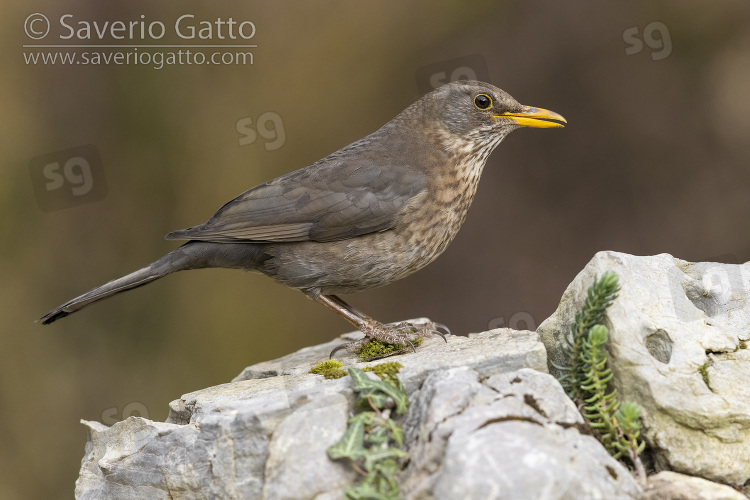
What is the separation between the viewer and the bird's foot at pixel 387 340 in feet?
17.0

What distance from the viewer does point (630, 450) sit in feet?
11.8

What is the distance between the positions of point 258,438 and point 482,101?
9.80 ft

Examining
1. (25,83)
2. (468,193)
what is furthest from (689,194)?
(25,83)

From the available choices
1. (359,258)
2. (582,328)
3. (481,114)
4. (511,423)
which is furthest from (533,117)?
(511,423)

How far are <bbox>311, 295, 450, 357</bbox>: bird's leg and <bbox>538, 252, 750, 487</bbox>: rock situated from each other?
1.14 meters

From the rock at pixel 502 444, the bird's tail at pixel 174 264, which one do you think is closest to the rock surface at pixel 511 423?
the rock at pixel 502 444

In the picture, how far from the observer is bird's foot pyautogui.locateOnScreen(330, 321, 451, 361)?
519 centimetres

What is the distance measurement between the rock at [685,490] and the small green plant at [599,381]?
8cm

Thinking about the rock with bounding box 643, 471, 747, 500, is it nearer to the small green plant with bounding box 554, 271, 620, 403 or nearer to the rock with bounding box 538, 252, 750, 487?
the rock with bounding box 538, 252, 750, 487

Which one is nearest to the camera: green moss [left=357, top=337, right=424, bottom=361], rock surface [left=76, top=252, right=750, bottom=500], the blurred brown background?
rock surface [left=76, top=252, right=750, bottom=500]

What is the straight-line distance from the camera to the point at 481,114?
18.7 feet

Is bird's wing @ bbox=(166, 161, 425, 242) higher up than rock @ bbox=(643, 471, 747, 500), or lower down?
higher up

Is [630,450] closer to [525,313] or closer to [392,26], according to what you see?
[525,313]

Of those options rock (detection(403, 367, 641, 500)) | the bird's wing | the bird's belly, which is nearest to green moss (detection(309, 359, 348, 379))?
rock (detection(403, 367, 641, 500))
